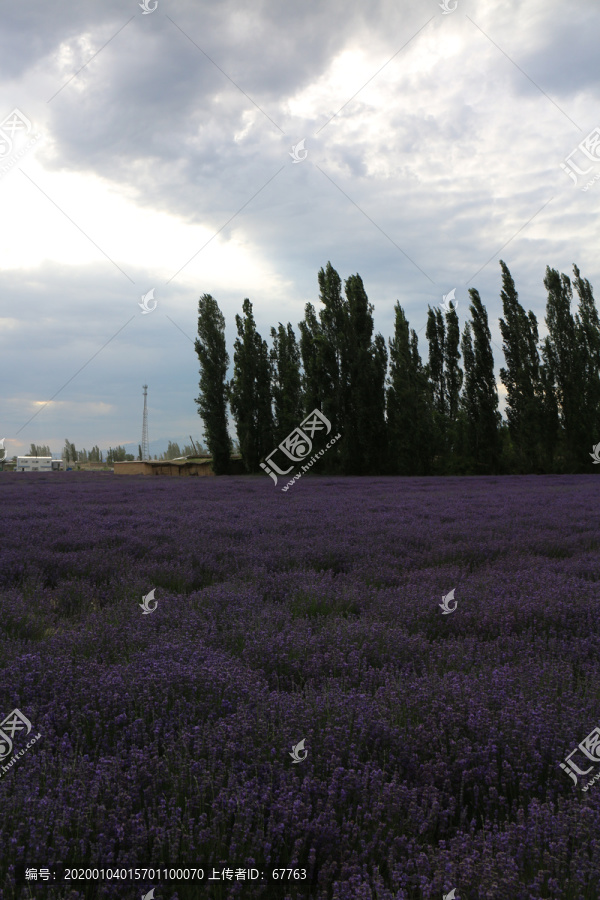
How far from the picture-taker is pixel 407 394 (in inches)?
1113

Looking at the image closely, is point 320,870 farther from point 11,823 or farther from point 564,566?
point 564,566

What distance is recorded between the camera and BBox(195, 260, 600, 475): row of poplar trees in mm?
28078

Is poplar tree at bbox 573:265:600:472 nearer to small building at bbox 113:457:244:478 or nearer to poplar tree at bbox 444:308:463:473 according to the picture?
poplar tree at bbox 444:308:463:473

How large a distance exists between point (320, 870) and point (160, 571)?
134 inches

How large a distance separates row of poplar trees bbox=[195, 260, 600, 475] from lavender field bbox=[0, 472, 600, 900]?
24.5 meters

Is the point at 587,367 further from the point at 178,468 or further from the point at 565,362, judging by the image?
the point at 178,468

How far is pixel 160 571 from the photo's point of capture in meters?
4.52
